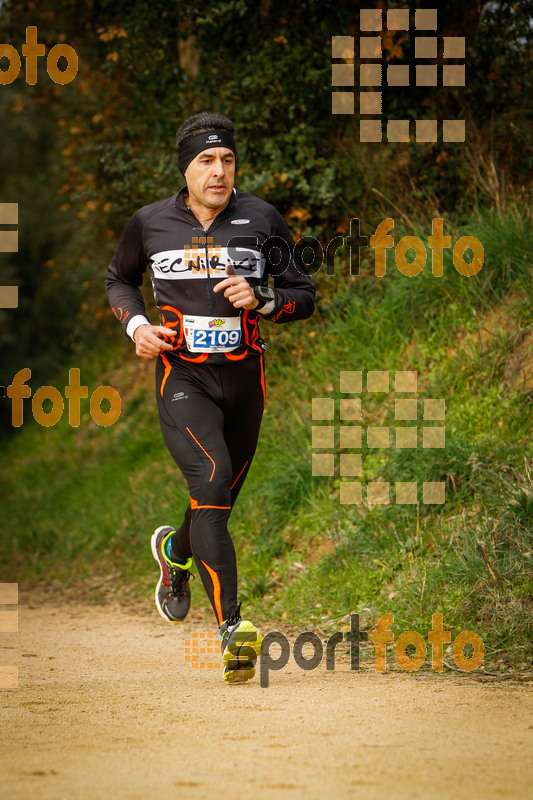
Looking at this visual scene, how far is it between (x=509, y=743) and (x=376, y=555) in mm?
2846

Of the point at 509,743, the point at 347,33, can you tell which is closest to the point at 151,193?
the point at 347,33

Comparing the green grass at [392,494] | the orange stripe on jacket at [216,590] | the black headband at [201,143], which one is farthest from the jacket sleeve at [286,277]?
the green grass at [392,494]

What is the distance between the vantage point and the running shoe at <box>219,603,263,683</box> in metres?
4.48

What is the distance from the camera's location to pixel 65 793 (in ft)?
10.1

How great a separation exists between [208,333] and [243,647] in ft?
4.94

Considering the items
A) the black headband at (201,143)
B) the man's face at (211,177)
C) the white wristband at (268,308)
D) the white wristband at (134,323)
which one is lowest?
the white wristband at (134,323)

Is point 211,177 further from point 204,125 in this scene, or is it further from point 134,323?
point 134,323

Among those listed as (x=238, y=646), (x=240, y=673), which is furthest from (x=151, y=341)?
(x=240, y=673)

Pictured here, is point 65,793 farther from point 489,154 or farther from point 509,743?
point 489,154

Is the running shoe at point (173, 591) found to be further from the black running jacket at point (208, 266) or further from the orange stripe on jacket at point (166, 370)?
the black running jacket at point (208, 266)

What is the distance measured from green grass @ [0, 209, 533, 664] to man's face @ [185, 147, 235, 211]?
7.55ft

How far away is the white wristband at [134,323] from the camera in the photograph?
16.6ft

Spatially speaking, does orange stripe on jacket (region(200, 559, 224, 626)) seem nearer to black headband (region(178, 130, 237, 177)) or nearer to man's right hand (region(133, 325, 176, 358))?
man's right hand (region(133, 325, 176, 358))

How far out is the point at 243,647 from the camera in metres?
4.48
